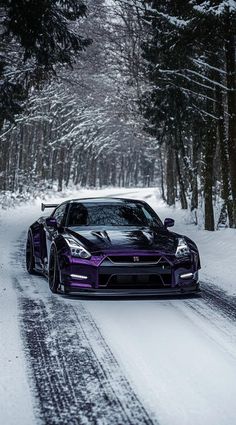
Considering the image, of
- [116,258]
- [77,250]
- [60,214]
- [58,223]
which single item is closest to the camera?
[116,258]

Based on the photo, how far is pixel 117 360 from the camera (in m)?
4.83

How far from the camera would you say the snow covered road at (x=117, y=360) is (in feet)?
12.1

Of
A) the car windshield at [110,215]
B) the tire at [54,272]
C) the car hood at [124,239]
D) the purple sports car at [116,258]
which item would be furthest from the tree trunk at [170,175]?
the tire at [54,272]

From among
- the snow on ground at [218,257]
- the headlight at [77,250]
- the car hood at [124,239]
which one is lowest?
the snow on ground at [218,257]

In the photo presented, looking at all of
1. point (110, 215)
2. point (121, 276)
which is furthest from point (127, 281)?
point (110, 215)

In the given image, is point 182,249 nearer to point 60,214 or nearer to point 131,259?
point 131,259

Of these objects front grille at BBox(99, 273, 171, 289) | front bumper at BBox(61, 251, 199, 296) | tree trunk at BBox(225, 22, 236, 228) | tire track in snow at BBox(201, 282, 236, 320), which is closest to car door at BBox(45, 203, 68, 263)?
front bumper at BBox(61, 251, 199, 296)

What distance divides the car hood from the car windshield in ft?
1.19

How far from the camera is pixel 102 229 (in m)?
7.95

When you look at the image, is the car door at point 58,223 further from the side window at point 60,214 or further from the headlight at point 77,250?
the headlight at point 77,250

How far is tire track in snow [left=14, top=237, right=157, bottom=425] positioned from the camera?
362 cm

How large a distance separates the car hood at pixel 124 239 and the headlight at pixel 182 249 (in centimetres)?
6

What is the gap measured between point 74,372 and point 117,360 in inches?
18.7

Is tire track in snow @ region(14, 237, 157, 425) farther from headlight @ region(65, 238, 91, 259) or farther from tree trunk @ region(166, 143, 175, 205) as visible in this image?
tree trunk @ region(166, 143, 175, 205)
